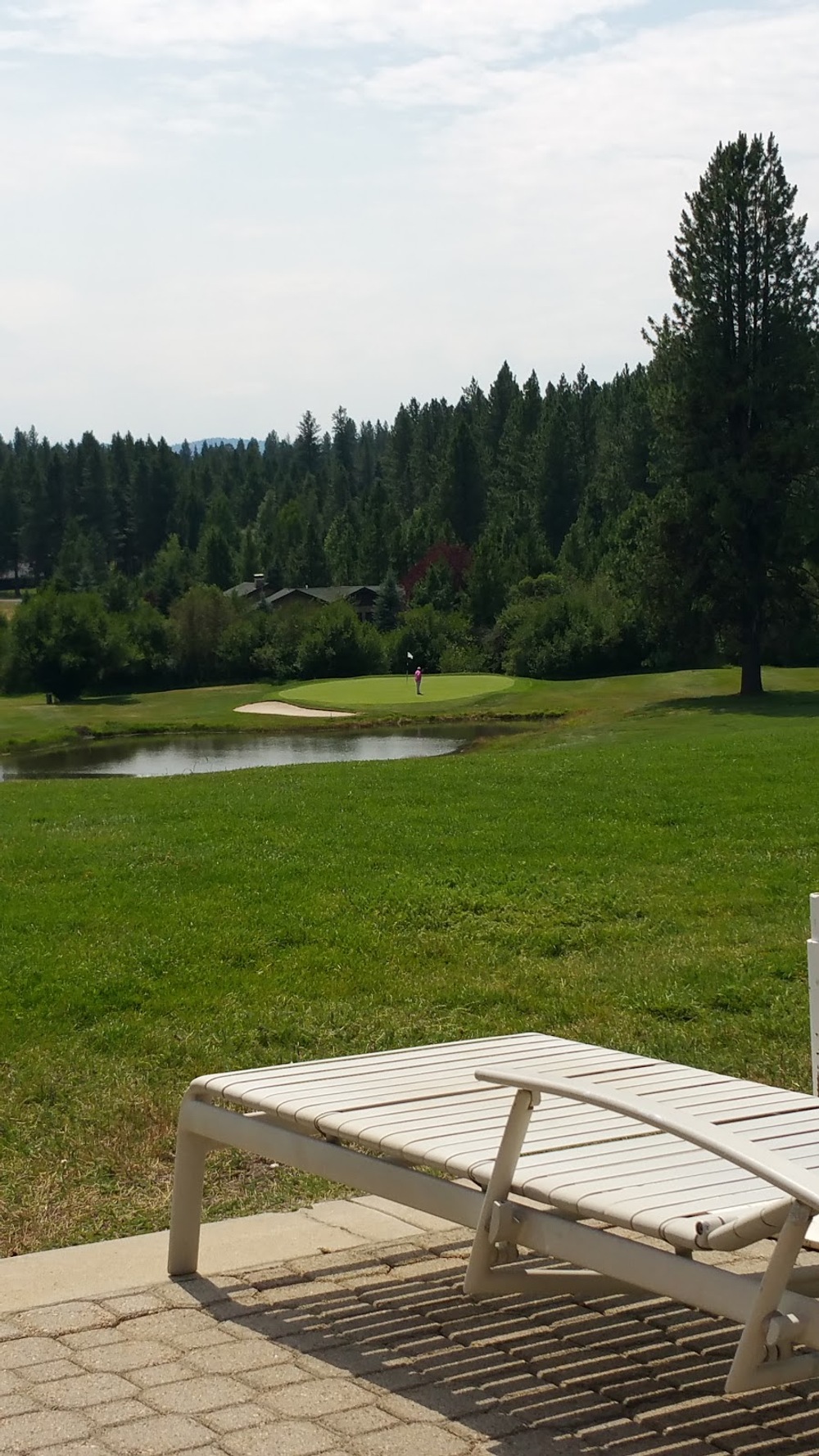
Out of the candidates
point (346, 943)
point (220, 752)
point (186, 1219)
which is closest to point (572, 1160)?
point (186, 1219)

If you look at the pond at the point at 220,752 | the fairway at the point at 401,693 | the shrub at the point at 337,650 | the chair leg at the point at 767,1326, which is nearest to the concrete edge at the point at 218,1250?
the chair leg at the point at 767,1326

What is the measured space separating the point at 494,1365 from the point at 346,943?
199 inches

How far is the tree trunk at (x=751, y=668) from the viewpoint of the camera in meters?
40.2

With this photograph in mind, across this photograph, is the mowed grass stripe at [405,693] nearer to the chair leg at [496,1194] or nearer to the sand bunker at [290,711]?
the sand bunker at [290,711]

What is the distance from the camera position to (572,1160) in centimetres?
364

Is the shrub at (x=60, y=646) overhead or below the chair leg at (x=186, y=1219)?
overhead

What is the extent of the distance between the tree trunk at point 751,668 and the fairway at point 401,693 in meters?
9.76

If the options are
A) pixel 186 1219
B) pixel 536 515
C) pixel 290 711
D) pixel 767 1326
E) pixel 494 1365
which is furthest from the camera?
pixel 536 515

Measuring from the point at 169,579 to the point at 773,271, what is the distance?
273 ft

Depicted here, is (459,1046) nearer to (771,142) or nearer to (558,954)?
(558,954)

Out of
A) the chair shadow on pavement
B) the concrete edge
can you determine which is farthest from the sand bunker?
the chair shadow on pavement

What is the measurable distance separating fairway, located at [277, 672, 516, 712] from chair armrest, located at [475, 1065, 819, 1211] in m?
43.3

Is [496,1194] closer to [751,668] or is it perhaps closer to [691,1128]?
[691,1128]

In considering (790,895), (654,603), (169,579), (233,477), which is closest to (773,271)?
(654,603)
